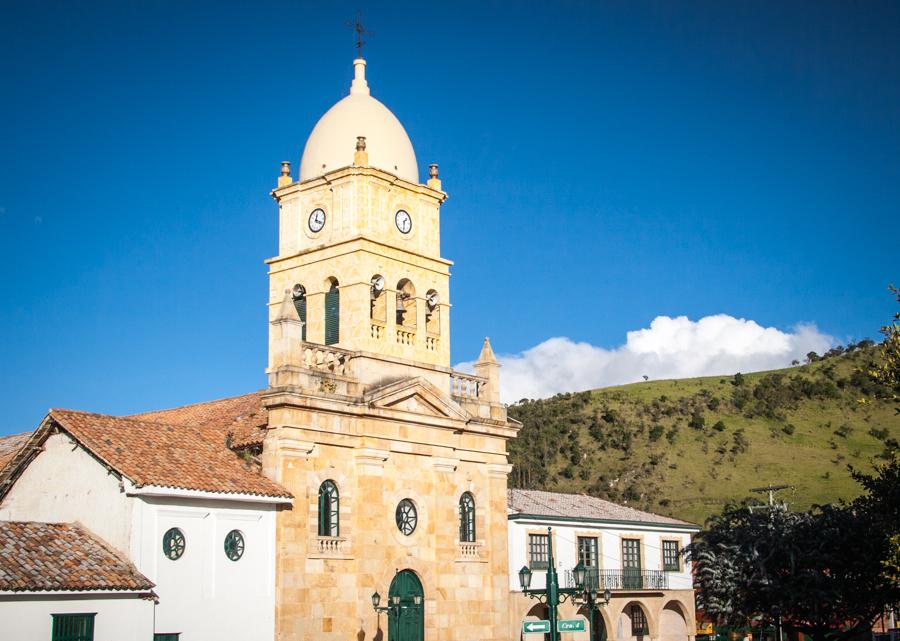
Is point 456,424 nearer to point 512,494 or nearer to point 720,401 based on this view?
point 512,494

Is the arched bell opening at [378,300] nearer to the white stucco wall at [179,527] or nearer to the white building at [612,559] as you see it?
the white stucco wall at [179,527]

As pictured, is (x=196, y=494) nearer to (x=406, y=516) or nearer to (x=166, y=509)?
(x=166, y=509)

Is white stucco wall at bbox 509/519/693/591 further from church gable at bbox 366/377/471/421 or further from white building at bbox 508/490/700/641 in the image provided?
church gable at bbox 366/377/471/421

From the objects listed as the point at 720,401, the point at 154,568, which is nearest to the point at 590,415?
the point at 720,401

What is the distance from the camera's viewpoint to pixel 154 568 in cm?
2306

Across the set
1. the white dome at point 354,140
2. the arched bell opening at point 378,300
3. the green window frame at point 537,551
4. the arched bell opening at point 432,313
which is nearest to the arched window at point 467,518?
the arched bell opening at point 432,313

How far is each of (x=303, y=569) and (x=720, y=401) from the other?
200 ft

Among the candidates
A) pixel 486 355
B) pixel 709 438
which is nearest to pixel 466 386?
pixel 486 355

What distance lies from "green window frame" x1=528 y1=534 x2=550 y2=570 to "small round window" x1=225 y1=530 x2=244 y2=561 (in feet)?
45.6

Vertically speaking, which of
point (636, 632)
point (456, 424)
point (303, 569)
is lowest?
point (636, 632)

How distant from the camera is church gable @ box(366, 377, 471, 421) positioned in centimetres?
2891

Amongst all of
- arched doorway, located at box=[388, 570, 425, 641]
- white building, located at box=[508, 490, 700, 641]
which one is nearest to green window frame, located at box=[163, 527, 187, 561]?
arched doorway, located at box=[388, 570, 425, 641]

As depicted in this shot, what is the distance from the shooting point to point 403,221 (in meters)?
31.9

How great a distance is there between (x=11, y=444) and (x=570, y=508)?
1906cm
